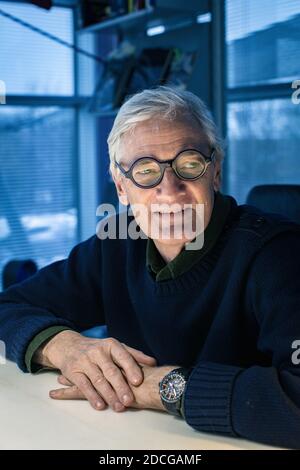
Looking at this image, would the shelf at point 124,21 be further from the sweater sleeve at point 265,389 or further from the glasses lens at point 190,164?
the sweater sleeve at point 265,389

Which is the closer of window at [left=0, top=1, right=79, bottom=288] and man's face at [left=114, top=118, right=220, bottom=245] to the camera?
man's face at [left=114, top=118, right=220, bottom=245]

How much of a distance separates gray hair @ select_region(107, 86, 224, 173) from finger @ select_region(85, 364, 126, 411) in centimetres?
52

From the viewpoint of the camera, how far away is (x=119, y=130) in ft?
5.23

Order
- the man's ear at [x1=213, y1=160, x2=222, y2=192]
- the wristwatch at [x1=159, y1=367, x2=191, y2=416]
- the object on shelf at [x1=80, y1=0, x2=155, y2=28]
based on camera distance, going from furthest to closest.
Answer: the object on shelf at [x1=80, y1=0, x2=155, y2=28], the man's ear at [x1=213, y1=160, x2=222, y2=192], the wristwatch at [x1=159, y1=367, x2=191, y2=416]

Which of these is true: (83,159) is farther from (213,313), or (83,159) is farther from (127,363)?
(127,363)

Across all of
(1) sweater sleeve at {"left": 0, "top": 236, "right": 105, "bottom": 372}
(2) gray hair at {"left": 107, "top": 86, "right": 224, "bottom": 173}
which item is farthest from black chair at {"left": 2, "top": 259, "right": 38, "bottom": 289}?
(2) gray hair at {"left": 107, "top": 86, "right": 224, "bottom": 173}

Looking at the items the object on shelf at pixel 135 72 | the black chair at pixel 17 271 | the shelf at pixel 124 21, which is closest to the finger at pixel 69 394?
the object on shelf at pixel 135 72

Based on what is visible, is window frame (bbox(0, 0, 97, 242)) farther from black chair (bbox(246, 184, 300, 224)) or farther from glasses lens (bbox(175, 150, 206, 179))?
glasses lens (bbox(175, 150, 206, 179))

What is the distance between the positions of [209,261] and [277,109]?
7.45ft

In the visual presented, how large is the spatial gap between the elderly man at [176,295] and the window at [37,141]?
3.34 metres

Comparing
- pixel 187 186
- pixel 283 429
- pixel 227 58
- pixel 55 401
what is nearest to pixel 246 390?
pixel 283 429

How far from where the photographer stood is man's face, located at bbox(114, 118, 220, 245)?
1.53 m

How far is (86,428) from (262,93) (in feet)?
9.40

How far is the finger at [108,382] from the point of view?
1.26m
